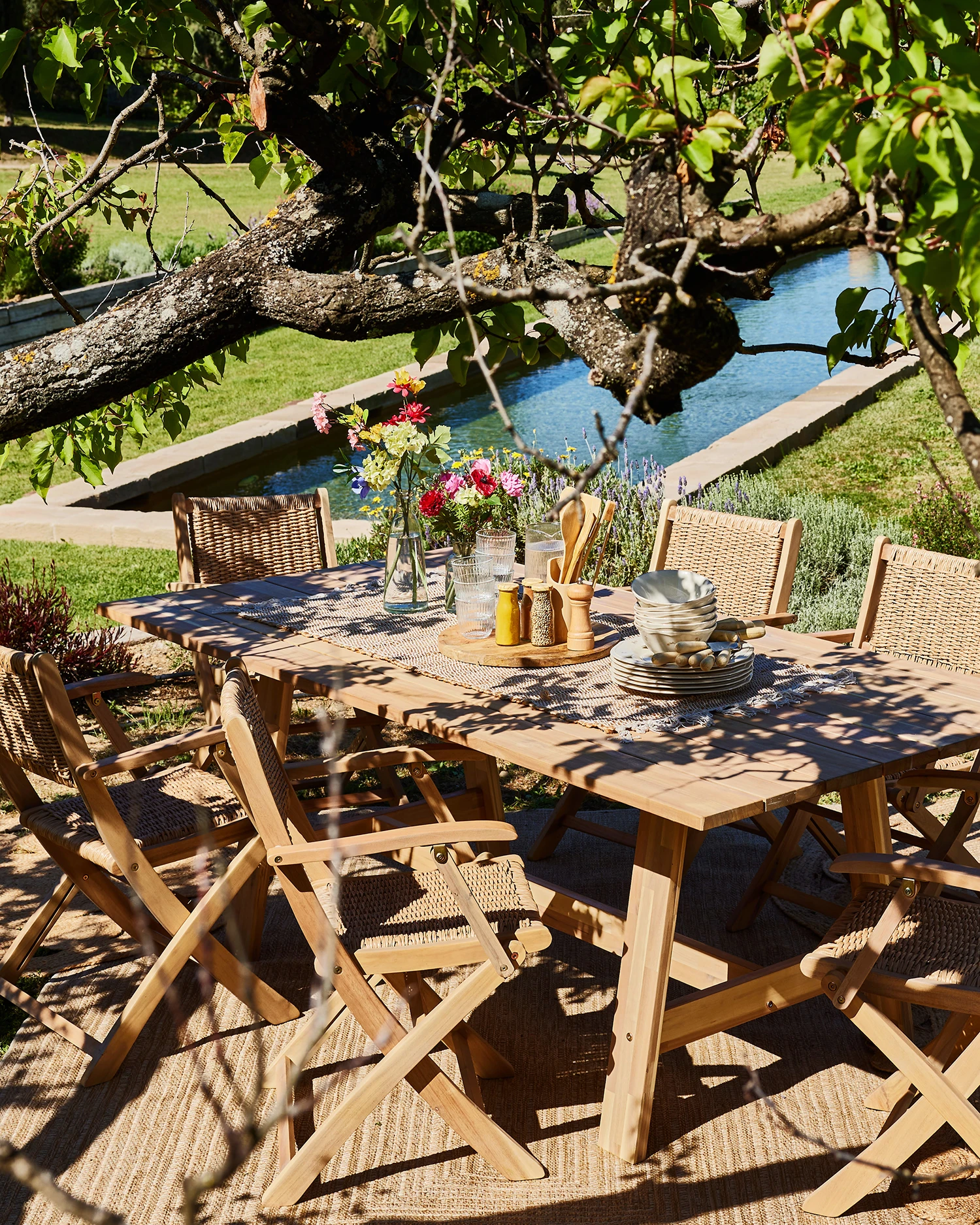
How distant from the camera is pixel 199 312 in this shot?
129 inches

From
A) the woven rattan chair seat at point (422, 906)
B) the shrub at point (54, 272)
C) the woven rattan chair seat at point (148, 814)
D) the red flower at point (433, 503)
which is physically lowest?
the woven rattan chair seat at point (422, 906)

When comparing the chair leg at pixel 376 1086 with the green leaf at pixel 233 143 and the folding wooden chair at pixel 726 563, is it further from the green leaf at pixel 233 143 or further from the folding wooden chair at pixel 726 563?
the green leaf at pixel 233 143

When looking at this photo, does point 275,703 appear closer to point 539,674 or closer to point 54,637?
point 539,674

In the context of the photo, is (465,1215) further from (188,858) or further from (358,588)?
(358,588)

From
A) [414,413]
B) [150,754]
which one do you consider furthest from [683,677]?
[150,754]

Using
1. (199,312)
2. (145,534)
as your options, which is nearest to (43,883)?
(199,312)

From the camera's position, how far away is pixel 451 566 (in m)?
4.03

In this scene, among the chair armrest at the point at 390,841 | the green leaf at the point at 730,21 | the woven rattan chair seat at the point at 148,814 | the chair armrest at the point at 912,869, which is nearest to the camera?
the green leaf at the point at 730,21

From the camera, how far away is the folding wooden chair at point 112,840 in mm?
3332

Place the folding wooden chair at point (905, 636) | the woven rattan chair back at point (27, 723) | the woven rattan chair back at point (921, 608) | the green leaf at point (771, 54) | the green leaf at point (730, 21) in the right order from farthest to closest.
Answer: the woven rattan chair back at point (921, 608), the folding wooden chair at point (905, 636), the woven rattan chair back at point (27, 723), the green leaf at point (730, 21), the green leaf at point (771, 54)

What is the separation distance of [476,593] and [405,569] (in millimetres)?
406

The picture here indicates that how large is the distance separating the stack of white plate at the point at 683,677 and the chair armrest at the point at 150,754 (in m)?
1.07

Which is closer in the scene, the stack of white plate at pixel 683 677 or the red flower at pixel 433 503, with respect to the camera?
the stack of white plate at pixel 683 677

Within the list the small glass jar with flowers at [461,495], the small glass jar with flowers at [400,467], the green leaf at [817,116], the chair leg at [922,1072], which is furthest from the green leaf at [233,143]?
the chair leg at [922,1072]
